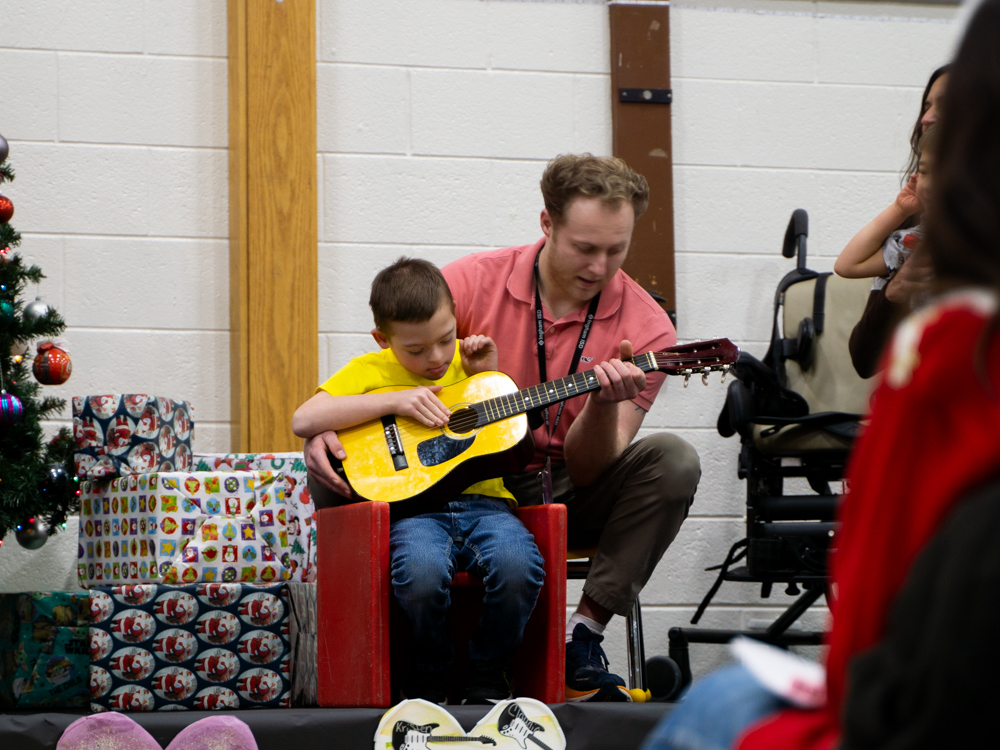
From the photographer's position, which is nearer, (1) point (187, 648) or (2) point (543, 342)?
(1) point (187, 648)

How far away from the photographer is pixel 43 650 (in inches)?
74.5

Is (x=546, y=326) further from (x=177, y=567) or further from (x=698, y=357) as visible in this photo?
(x=177, y=567)

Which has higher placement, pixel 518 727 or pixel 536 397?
pixel 536 397

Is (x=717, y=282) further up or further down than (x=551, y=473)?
A: further up

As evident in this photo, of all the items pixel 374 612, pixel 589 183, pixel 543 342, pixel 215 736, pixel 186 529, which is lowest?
pixel 215 736

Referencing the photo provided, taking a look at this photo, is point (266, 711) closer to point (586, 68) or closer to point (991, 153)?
point (991, 153)

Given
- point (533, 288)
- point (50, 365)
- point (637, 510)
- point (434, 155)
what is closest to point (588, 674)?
point (637, 510)

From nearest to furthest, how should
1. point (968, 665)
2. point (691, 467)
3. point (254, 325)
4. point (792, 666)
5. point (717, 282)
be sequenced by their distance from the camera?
point (968, 665), point (792, 666), point (691, 467), point (254, 325), point (717, 282)

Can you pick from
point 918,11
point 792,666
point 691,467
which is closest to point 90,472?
point 691,467

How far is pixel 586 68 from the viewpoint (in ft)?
9.46

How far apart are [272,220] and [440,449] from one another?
3.64 feet

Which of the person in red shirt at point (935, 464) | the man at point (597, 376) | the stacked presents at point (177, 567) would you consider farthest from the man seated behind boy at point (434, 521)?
the person in red shirt at point (935, 464)

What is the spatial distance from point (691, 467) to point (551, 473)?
26cm

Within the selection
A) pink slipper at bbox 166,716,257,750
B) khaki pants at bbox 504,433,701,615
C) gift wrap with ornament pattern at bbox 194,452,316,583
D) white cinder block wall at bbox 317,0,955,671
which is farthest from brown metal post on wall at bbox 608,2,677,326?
pink slipper at bbox 166,716,257,750
